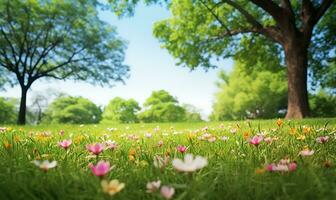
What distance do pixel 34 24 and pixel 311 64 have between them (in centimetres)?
1922

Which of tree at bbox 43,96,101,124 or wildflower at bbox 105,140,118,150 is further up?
tree at bbox 43,96,101,124

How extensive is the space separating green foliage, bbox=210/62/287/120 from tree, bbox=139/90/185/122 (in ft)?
19.1

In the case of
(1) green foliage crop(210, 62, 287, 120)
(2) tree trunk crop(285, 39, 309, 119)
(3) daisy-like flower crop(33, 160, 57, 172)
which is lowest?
(3) daisy-like flower crop(33, 160, 57, 172)

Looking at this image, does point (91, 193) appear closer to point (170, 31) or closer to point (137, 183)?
point (137, 183)

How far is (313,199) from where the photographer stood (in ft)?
4.05

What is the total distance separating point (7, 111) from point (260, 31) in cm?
4334

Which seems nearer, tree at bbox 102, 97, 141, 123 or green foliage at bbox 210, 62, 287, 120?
green foliage at bbox 210, 62, 287, 120

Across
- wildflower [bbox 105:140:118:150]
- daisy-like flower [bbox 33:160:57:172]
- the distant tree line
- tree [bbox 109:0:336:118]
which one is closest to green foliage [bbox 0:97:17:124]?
the distant tree line

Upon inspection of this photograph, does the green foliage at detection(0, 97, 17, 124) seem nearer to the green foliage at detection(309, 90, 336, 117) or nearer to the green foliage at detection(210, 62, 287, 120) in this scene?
the green foliage at detection(210, 62, 287, 120)

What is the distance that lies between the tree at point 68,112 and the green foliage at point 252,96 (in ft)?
73.5

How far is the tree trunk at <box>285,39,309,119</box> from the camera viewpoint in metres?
11.7

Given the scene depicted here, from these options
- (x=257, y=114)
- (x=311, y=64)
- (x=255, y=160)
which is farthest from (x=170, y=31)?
(x=257, y=114)

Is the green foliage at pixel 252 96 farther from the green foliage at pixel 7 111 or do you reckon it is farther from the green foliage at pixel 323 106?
the green foliage at pixel 7 111

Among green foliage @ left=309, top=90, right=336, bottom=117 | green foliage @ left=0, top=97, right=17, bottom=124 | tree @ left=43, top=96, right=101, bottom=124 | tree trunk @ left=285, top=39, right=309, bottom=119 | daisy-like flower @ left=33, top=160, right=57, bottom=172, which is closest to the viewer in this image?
daisy-like flower @ left=33, top=160, right=57, bottom=172
